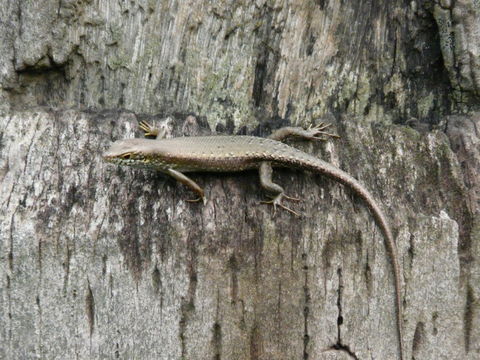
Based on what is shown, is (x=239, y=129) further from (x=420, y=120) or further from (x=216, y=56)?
(x=420, y=120)

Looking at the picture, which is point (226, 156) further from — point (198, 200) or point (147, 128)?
point (147, 128)

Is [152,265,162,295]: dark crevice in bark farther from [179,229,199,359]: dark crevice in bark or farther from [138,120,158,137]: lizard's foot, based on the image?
[138,120,158,137]: lizard's foot

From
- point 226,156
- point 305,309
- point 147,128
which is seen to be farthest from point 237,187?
point 305,309

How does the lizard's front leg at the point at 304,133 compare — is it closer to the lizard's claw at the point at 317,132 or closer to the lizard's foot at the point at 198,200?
the lizard's claw at the point at 317,132

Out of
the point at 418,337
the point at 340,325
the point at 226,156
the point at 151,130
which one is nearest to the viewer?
the point at 340,325

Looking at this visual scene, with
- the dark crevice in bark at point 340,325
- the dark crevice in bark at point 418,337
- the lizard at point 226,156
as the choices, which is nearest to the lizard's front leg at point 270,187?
the lizard at point 226,156

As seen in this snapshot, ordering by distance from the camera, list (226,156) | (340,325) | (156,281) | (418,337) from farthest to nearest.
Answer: (226,156) < (418,337) < (340,325) < (156,281)

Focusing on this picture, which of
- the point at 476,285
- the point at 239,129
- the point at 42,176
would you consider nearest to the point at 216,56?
the point at 239,129
